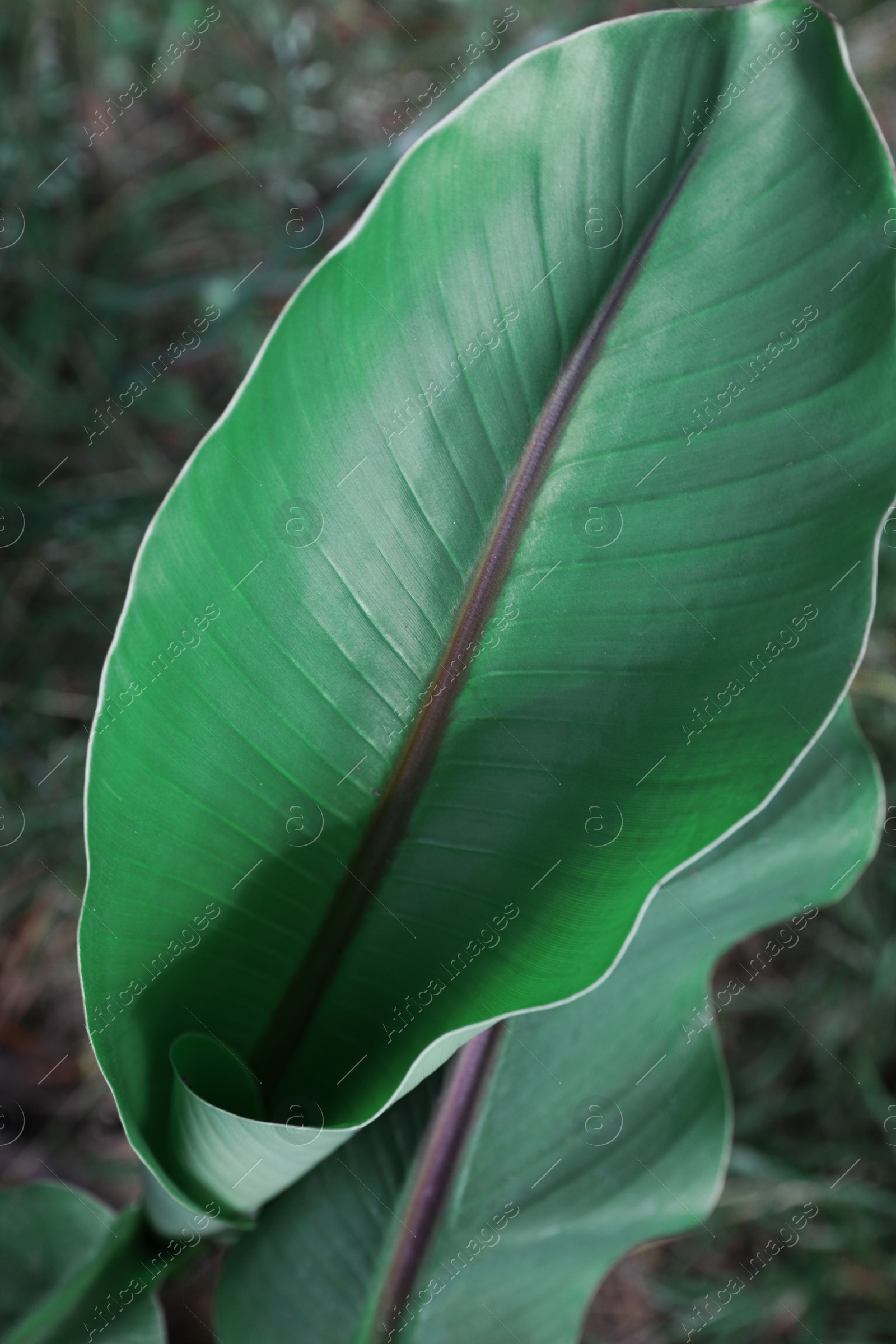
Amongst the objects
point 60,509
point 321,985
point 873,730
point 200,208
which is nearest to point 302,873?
point 321,985

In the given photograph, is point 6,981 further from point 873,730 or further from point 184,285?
point 873,730
